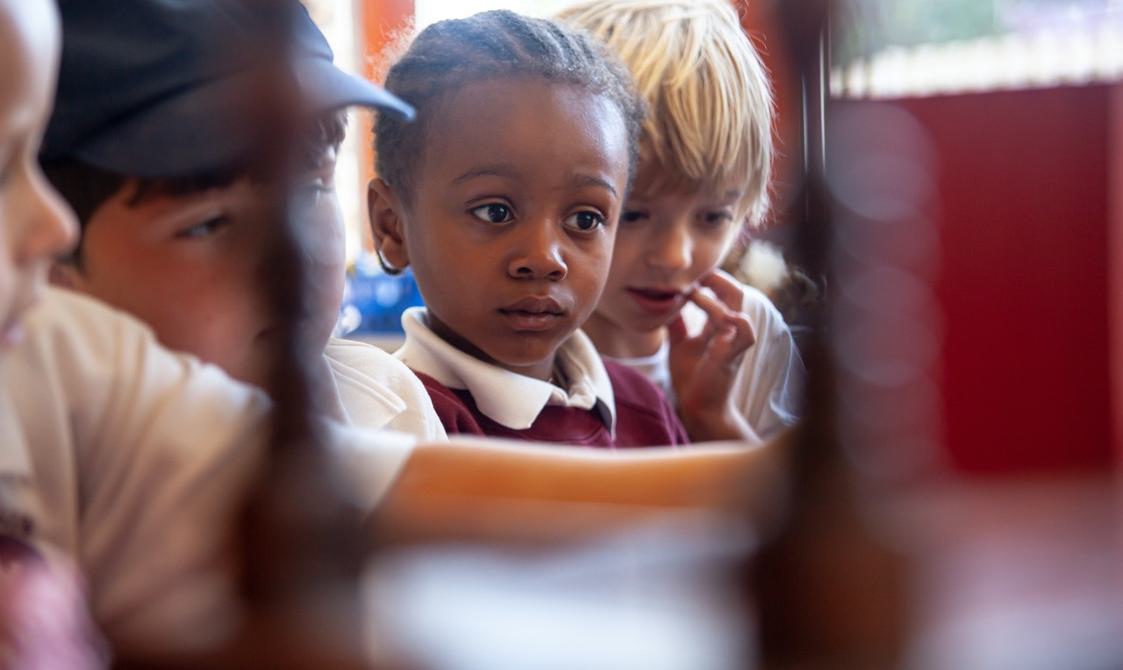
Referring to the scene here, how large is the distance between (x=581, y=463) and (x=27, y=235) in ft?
0.66

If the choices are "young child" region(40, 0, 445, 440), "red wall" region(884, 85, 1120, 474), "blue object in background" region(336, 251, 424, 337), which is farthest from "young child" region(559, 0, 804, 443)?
"red wall" region(884, 85, 1120, 474)

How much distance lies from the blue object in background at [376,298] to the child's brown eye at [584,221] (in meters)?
0.08

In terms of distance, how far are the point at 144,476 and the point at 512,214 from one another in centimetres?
20

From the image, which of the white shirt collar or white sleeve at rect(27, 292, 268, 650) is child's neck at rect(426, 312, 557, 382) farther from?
white sleeve at rect(27, 292, 268, 650)

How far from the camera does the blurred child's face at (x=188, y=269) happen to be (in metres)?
0.39

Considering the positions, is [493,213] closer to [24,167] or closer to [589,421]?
[589,421]

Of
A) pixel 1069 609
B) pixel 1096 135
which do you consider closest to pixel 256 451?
pixel 1069 609

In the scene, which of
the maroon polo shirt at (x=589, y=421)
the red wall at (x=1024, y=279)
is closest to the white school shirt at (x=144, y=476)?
the maroon polo shirt at (x=589, y=421)

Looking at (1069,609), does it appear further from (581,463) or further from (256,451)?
(256,451)

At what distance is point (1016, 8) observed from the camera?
215 centimetres

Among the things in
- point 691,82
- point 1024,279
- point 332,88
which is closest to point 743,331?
point 691,82

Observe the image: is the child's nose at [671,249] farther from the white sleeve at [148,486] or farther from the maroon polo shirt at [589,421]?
the white sleeve at [148,486]

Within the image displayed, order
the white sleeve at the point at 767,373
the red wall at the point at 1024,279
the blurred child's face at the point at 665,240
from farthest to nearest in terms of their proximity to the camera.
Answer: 1. the red wall at the point at 1024,279
2. the blurred child's face at the point at 665,240
3. the white sleeve at the point at 767,373

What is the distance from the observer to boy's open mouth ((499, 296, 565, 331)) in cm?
52
